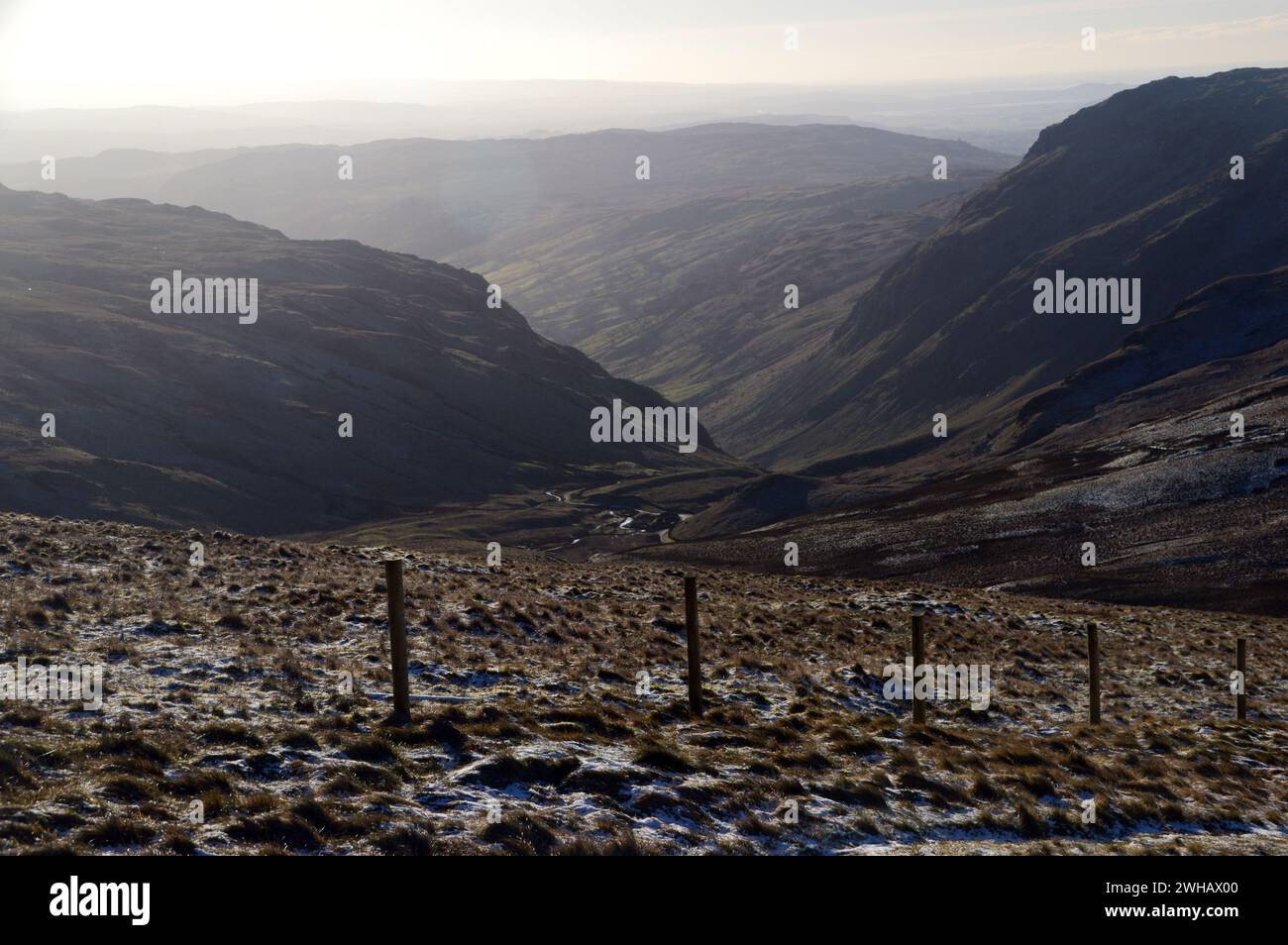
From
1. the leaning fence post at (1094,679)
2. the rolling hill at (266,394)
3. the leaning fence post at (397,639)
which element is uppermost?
the rolling hill at (266,394)

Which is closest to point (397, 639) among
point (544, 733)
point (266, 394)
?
point (544, 733)

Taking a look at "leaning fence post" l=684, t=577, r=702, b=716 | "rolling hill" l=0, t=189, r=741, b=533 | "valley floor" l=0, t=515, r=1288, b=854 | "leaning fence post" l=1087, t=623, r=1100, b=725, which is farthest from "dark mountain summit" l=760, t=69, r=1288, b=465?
"leaning fence post" l=684, t=577, r=702, b=716

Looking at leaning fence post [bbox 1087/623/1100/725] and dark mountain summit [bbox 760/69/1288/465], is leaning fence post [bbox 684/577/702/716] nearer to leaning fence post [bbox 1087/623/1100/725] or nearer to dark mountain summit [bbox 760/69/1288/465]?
leaning fence post [bbox 1087/623/1100/725]

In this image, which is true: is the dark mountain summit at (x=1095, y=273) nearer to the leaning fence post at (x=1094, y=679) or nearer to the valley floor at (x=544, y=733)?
the valley floor at (x=544, y=733)

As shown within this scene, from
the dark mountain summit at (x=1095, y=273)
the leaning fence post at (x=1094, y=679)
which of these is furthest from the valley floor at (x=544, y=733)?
the dark mountain summit at (x=1095, y=273)

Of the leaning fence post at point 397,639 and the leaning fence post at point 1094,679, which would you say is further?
the leaning fence post at point 1094,679
